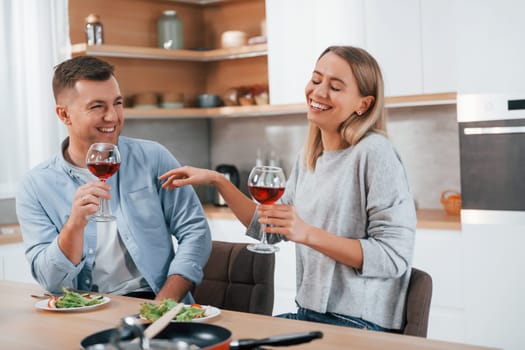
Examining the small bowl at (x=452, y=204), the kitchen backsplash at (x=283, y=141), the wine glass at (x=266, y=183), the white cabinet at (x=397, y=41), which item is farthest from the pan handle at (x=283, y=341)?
the kitchen backsplash at (x=283, y=141)

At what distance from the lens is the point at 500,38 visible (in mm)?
3455

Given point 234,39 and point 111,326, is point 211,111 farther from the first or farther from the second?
point 111,326

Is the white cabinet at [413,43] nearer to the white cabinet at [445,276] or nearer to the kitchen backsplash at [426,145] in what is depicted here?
A: the kitchen backsplash at [426,145]

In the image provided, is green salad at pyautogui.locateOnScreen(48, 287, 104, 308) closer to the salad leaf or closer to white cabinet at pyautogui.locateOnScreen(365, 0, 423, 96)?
the salad leaf

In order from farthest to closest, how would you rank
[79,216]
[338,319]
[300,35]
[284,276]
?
[300,35] < [284,276] < [338,319] < [79,216]

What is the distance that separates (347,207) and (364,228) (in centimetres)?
8

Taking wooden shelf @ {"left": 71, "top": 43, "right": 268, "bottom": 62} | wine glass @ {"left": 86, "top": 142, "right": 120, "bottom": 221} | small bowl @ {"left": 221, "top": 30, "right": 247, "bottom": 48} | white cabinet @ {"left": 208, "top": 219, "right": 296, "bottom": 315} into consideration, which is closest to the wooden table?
wine glass @ {"left": 86, "top": 142, "right": 120, "bottom": 221}

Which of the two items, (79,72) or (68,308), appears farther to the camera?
(79,72)

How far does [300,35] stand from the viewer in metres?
4.36

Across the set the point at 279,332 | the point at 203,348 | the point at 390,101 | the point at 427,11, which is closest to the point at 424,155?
the point at 390,101

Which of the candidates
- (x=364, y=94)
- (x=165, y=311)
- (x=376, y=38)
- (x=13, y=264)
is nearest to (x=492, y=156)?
(x=376, y=38)

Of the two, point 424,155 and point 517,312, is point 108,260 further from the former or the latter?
point 424,155

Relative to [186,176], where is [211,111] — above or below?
above

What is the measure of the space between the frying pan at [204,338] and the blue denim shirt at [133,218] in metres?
0.81
